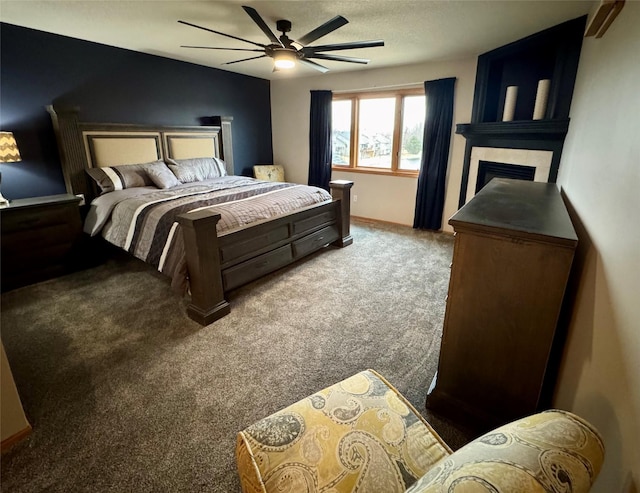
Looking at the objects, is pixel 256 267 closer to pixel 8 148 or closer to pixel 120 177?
pixel 120 177

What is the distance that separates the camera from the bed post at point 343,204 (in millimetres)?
3840

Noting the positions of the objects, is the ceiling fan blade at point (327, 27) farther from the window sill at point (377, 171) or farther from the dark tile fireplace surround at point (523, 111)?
the window sill at point (377, 171)

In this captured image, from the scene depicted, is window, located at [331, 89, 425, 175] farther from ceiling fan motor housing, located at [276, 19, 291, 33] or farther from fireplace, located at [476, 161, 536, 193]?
ceiling fan motor housing, located at [276, 19, 291, 33]

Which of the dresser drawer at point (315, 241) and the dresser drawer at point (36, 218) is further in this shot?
the dresser drawer at point (315, 241)

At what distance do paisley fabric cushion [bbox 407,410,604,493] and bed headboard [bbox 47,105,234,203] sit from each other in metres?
4.17

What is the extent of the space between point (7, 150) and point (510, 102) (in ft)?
16.1

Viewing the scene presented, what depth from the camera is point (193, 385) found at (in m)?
1.87

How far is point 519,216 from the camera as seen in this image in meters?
1.44

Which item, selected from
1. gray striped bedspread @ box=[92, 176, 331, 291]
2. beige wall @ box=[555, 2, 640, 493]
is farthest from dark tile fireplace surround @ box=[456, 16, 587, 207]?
gray striped bedspread @ box=[92, 176, 331, 291]

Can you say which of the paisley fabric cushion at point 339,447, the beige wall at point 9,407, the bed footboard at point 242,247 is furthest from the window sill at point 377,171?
the beige wall at point 9,407

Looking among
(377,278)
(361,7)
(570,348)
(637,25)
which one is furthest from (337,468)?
(361,7)

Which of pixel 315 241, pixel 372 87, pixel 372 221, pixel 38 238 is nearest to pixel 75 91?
pixel 38 238

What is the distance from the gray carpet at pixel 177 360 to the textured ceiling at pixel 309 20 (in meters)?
2.29

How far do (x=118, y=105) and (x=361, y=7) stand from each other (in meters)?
3.02
